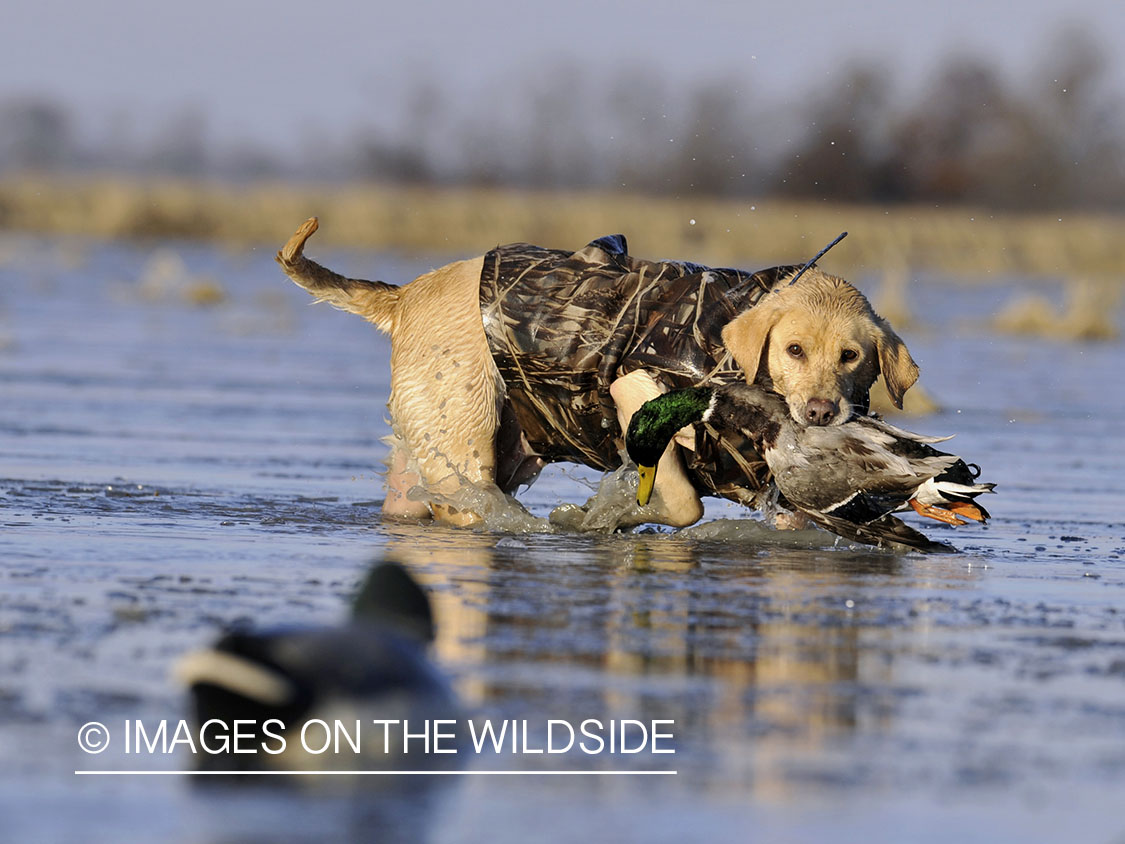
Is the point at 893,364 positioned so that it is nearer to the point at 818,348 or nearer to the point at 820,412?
the point at 818,348

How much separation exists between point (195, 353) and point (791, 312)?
33.3ft

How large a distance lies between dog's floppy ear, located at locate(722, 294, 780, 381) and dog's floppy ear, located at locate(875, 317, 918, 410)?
45cm

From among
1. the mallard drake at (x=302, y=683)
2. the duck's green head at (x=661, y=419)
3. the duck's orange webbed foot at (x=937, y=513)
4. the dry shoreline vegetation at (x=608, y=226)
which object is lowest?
the mallard drake at (x=302, y=683)

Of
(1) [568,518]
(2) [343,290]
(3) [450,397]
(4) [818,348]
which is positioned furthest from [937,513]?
(2) [343,290]

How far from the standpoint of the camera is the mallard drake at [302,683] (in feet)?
12.1

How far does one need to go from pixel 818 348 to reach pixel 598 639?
223 cm

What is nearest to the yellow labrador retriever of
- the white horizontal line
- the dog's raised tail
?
the dog's raised tail

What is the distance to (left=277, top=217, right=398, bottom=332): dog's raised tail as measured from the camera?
26.9ft

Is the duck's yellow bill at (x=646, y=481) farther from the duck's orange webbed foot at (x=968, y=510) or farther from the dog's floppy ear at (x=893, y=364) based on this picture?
the duck's orange webbed foot at (x=968, y=510)

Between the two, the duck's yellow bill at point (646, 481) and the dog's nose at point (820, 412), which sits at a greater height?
the dog's nose at point (820, 412)

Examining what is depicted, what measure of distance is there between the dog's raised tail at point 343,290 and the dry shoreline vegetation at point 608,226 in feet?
77.9

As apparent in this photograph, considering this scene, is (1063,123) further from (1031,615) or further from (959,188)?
(1031,615)

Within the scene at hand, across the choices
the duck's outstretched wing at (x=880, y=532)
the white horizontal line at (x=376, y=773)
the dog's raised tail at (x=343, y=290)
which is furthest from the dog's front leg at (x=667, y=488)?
the white horizontal line at (x=376, y=773)

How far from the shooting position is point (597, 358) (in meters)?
7.46
